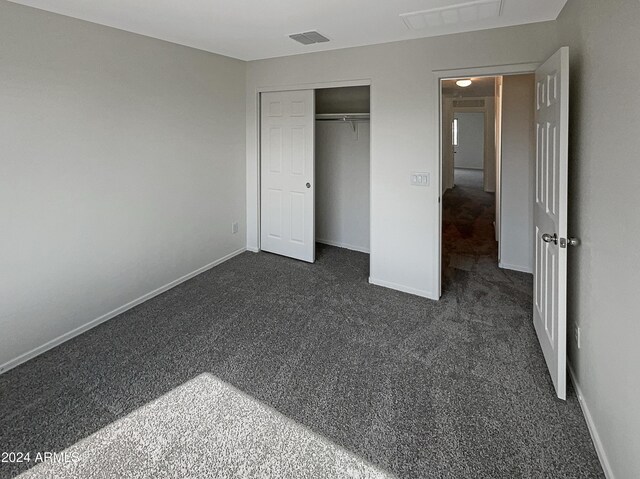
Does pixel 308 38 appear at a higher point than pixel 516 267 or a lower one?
higher

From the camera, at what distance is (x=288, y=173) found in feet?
15.1

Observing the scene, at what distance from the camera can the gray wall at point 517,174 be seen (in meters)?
4.20

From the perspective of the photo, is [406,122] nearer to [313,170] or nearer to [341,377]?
[313,170]

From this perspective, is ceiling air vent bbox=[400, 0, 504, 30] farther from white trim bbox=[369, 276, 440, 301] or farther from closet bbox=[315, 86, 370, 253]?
white trim bbox=[369, 276, 440, 301]

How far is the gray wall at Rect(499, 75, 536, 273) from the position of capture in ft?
13.8

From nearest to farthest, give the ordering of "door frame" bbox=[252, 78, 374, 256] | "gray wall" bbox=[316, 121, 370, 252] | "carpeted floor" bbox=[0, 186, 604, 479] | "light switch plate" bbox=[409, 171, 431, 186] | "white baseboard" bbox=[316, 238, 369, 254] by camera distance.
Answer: "carpeted floor" bbox=[0, 186, 604, 479] < "light switch plate" bbox=[409, 171, 431, 186] < "door frame" bbox=[252, 78, 374, 256] < "gray wall" bbox=[316, 121, 370, 252] < "white baseboard" bbox=[316, 238, 369, 254]

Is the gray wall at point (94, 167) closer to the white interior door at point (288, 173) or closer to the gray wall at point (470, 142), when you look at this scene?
the white interior door at point (288, 173)

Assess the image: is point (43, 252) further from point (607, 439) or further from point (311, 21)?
point (607, 439)

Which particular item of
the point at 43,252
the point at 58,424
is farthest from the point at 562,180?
the point at 43,252

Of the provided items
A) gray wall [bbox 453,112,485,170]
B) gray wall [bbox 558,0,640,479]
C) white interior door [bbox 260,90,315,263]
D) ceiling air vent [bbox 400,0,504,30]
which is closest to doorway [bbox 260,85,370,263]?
white interior door [bbox 260,90,315,263]

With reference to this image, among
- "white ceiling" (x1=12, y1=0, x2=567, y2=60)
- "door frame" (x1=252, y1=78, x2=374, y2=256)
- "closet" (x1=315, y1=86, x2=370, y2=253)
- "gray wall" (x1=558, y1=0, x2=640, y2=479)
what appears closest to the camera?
"gray wall" (x1=558, y1=0, x2=640, y2=479)

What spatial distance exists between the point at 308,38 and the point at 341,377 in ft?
9.52

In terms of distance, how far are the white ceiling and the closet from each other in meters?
1.17

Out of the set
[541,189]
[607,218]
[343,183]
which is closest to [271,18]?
[541,189]
